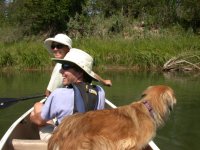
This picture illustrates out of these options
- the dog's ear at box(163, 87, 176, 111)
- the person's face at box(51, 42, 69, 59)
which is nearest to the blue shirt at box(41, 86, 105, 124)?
the dog's ear at box(163, 87, 176, 111)

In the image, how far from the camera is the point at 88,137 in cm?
365

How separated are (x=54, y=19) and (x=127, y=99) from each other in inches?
747

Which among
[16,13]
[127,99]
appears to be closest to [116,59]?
A: [127,99]

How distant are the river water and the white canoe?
2.53 metres

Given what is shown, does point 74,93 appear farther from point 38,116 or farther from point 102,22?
point 102,22

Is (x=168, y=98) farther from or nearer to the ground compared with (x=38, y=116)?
farther from the ground

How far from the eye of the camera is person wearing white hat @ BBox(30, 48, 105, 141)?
14.0 feet

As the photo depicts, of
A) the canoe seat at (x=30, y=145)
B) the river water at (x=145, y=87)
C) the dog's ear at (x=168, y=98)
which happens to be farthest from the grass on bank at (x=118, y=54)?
the dog's ear at (x=168, y=98)

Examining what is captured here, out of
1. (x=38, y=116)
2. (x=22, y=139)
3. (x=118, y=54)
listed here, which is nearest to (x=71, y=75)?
(x=38, y=116)

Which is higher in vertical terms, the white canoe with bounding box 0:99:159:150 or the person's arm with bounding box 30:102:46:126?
the person's arm with bounding box 30:102:46:126

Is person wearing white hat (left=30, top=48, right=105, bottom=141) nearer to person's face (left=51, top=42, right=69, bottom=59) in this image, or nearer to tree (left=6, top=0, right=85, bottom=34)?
person's face (left=51, top=42, right=69, bottom=59)

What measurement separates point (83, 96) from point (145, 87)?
11.2 metres

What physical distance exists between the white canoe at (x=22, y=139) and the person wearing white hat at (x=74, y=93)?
511 millimetres

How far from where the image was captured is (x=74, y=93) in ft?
14.0
